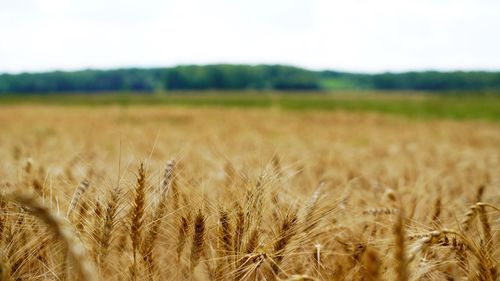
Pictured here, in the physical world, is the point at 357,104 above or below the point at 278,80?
above

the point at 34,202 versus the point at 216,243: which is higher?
the point at 34,202

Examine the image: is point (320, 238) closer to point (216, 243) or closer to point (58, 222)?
point (216, 243)

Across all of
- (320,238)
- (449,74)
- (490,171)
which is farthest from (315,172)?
(449,74)

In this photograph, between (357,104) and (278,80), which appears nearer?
(357,104)

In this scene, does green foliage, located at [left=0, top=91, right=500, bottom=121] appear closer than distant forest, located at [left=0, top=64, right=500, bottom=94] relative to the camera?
→ Yes

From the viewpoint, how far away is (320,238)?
1628 millimetres

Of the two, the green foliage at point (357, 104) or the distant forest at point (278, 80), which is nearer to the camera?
the green foliage at point (357, 104)

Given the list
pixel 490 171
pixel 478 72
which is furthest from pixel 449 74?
pixel 490 171

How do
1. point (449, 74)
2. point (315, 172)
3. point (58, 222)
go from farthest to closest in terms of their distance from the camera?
point (449, 74) → point (315, 172) → point (58, 222)

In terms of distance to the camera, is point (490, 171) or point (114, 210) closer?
point (114, 210)

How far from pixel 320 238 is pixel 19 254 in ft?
3.31

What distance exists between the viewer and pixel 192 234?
1353 millimetres

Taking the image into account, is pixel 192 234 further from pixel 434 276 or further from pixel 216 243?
pixel 434 276

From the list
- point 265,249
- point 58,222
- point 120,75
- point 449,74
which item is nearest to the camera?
point 58,222
